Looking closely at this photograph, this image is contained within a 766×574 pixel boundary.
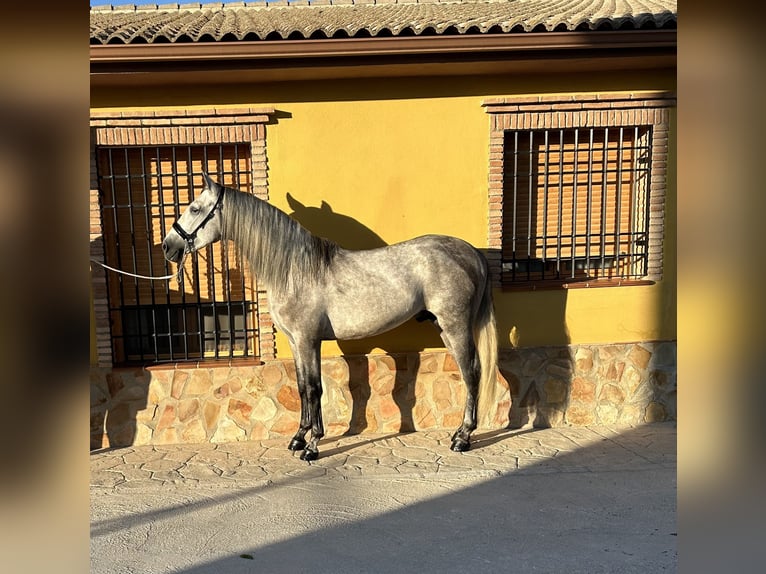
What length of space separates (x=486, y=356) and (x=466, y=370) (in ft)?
0.71

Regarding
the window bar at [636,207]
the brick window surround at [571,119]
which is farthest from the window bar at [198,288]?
the window bar at [636,207]

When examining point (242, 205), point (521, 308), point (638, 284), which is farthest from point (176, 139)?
point (638, 284)

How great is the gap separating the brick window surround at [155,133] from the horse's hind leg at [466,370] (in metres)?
2.18

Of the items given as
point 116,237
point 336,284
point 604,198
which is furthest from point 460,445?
point 116,237

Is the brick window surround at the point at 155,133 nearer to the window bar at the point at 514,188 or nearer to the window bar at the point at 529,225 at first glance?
the window bar at the point at 514,188

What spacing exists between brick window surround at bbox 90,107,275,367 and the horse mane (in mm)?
749

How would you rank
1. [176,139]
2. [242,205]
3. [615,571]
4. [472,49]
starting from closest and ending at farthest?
[615,571]
[242,205]
[472,49]
[176,139]

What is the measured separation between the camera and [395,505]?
3.28 metres

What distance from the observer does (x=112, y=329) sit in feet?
15.0

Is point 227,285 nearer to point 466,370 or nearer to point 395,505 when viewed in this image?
point 466,370

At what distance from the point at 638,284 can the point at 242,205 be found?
3533 mm

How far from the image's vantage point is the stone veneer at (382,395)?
4484 mm

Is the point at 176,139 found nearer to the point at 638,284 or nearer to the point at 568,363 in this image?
the point at 568,363

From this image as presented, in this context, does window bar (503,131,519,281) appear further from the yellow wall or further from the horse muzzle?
the horse muzzle
